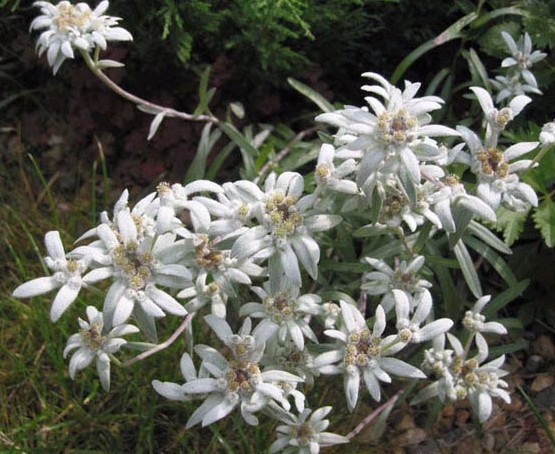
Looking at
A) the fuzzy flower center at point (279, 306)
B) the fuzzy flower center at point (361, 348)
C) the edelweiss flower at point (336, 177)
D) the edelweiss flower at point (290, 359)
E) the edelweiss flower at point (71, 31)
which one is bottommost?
the edelweiss flower at point (290, 359)

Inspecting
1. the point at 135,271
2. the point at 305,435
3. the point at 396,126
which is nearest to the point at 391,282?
the point at 305,435

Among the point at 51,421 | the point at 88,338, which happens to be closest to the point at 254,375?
the point at 88,338

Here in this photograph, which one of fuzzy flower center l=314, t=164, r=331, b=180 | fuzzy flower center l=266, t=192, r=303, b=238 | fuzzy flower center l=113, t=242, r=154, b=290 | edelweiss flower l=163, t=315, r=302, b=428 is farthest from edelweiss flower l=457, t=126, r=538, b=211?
fuzzy flower center l=113, t=242, r=154, b=290

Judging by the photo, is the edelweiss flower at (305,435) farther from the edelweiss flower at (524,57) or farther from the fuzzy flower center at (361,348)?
the edelweiss flower at (524,57)

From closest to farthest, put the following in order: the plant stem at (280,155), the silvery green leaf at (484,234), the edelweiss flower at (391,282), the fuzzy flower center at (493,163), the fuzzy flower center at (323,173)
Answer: the fuzzy flower center at (323,173) → the fuzzy flower center at (493,163) → the edelweiss flower at (391,282) → the silvery green leaf at (484,234) → the plant stem at (280,155)

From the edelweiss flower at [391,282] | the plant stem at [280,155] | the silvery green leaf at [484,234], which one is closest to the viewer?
the edelweiss flower at [391,282]

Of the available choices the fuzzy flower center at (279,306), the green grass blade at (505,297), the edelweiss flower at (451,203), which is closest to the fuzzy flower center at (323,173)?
the edelweiss flower at (451,203)

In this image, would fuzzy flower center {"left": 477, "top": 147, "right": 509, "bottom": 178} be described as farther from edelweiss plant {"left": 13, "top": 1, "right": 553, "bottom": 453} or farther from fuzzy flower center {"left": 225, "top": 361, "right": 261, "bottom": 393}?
fuzzy flower center {"left": 225, "top": 361, "right": 261, "bottom": 393}

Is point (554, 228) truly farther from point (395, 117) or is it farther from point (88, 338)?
point (88, 338)
